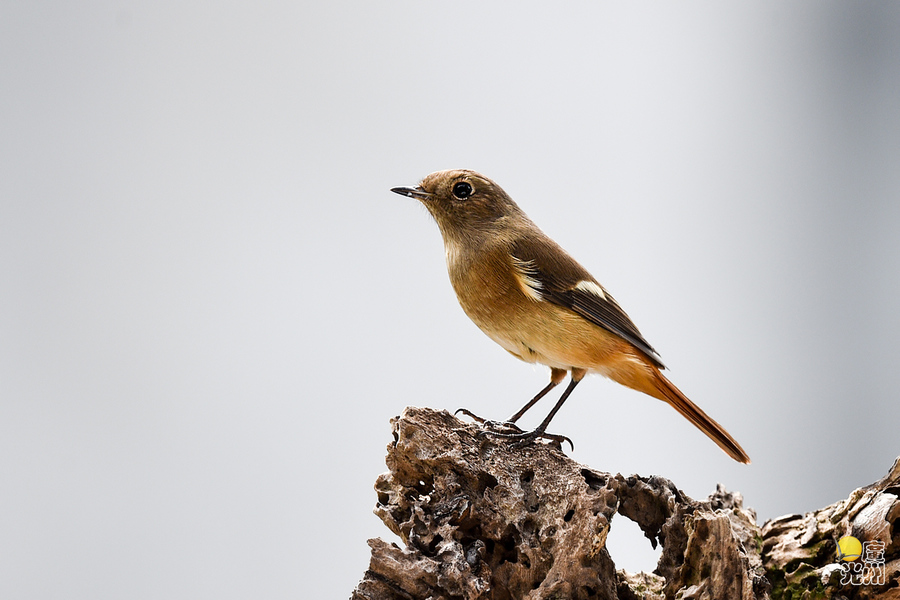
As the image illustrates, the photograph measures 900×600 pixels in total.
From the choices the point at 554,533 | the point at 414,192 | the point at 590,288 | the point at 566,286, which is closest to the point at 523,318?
the point at 566,286

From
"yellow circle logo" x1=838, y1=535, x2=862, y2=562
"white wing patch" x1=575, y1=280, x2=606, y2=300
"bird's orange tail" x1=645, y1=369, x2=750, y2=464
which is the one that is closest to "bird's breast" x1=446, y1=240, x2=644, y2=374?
"white wing patch" x1=575, y1=280, x2=606, y2=300

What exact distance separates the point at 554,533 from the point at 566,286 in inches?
35.3

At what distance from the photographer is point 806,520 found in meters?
2.73

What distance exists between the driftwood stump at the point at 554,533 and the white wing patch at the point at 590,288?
2.02 feet

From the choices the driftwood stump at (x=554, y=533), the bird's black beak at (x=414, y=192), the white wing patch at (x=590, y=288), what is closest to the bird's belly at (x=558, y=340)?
the white wing patch at (x=590, y=288)

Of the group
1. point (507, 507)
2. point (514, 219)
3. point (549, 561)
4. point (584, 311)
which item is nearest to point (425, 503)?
point (507, 507)

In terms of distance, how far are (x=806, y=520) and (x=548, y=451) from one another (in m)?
1.03

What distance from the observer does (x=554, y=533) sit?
2.37 meters

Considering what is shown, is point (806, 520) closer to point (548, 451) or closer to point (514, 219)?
point (548, 451)

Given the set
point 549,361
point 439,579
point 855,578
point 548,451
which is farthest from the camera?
point 549,361

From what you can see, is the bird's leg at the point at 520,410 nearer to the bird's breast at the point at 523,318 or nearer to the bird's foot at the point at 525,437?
the bird's foot at the point at 525,437
